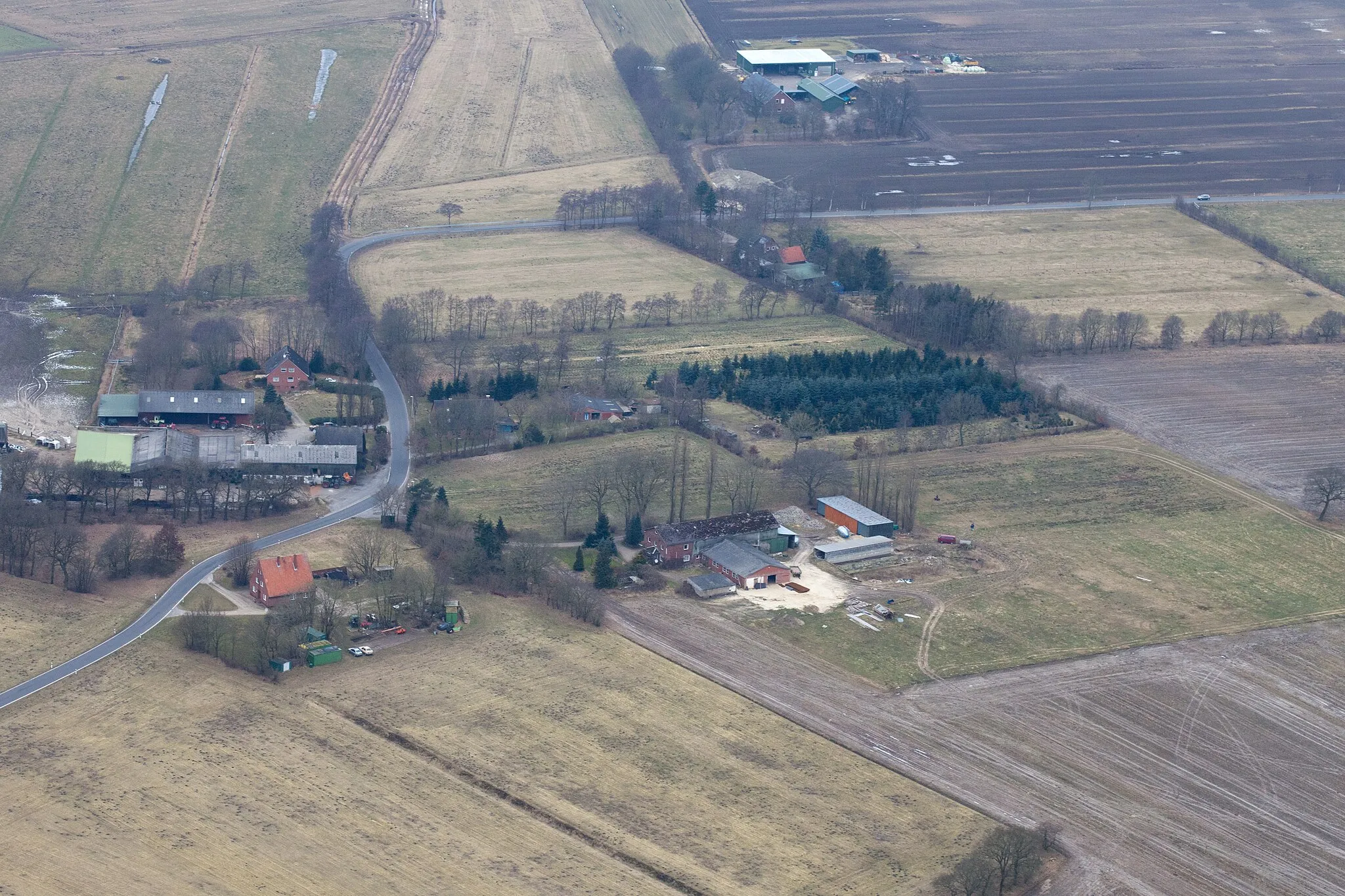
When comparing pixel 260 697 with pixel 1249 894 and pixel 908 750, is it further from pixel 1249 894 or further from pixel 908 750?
pixel 1249 894

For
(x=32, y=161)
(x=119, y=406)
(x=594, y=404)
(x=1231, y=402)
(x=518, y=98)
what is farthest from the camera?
(x=518, y=98)

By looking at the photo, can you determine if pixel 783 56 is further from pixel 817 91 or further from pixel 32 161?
pixel 32 161

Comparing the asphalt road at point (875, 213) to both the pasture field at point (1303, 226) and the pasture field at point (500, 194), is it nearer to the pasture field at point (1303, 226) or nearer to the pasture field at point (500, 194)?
the pasture field at point (500, 194)

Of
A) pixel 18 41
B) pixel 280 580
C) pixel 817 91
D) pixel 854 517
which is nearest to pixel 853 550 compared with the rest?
pixel 854 517

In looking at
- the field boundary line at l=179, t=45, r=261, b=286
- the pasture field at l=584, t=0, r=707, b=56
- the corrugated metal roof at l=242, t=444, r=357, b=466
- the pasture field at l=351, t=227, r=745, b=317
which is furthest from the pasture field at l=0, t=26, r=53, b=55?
the corrugated metal roof at l=242, t=444, r=357, b=466

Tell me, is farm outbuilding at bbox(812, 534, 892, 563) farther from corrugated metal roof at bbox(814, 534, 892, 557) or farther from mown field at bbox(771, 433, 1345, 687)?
mown field at bbox(771, 433, 1345, 687)

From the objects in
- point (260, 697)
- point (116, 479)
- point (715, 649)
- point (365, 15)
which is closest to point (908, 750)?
point (715, 649)
